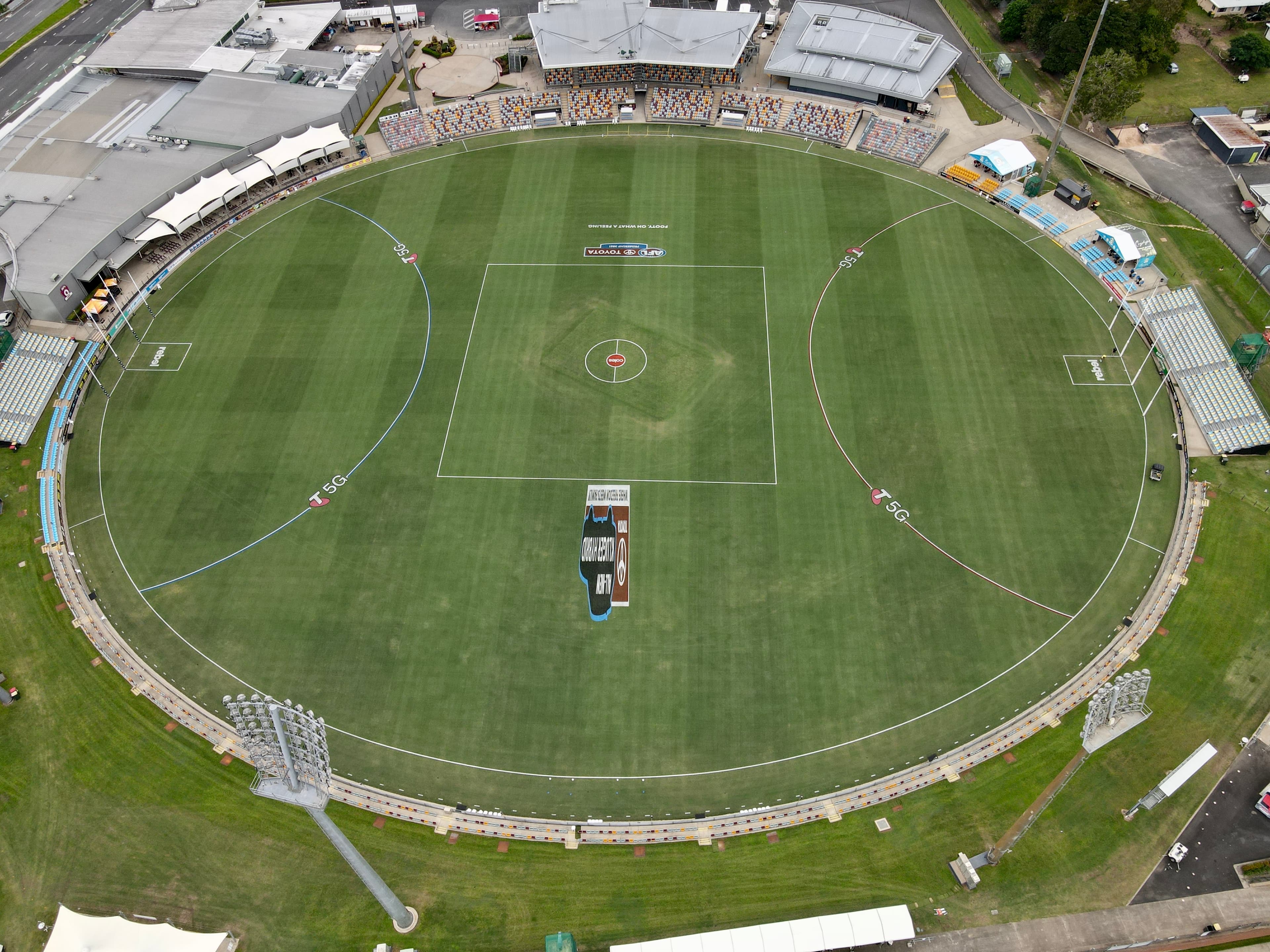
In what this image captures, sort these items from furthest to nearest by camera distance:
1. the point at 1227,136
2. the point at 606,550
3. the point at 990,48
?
the point at 990,48 < the point at 1227,136 < the point at 606,550

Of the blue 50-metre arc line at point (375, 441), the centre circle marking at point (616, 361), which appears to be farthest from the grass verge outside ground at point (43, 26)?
the centre circle marking at point (616, 361)

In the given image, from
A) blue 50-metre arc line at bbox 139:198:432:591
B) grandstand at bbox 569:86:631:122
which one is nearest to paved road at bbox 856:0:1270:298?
grandstand at bbox 569:86:631:122

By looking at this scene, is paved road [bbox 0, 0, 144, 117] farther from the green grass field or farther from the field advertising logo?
the field advertising logo

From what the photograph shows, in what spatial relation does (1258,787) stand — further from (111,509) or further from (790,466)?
(111,509)

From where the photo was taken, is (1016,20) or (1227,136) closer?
(1227,136)

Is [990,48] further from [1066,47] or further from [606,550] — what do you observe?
[606,550]

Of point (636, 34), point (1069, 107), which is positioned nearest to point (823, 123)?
point (636, 34)

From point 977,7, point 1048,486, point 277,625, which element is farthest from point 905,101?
point 277,625
